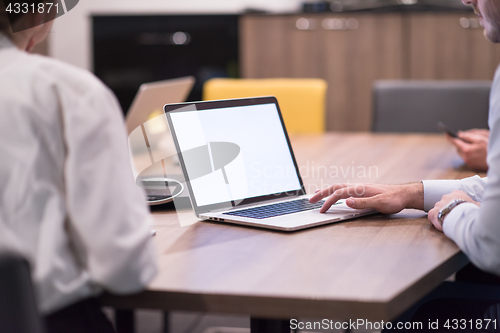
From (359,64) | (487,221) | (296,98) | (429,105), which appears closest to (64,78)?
(487,221)

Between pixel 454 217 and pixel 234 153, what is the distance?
475mm

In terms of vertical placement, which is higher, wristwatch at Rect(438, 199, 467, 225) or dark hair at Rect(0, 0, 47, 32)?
dark hair at Rect(0, 0, 47, 32)

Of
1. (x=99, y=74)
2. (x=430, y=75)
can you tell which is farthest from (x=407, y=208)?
(x=99, y=74)

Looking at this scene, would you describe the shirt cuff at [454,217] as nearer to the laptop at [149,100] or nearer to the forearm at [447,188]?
the forearm at [447,188]

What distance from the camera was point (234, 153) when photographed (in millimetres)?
1229

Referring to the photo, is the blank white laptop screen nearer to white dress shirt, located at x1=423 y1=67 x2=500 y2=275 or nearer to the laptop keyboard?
the laptop keyboard

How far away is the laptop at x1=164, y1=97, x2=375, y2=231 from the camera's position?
115 cm

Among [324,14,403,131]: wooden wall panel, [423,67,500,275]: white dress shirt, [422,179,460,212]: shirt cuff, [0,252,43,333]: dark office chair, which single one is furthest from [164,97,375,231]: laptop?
[324,14,403,131]: wooden wall panel

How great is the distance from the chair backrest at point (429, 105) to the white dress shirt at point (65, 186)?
217 cm

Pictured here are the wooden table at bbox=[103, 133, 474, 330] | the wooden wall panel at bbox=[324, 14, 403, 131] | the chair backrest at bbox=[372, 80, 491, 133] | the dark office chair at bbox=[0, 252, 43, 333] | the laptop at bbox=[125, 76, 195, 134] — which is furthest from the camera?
the wooden wall panel at bbox=[324, 14, 403, 131]

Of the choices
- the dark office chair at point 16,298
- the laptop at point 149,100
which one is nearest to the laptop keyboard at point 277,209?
the dark office chair at point 16,298

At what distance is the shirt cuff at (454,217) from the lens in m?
0.98

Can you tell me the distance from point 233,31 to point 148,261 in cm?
381

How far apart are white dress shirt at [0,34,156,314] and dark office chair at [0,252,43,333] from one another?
4 centimetres
